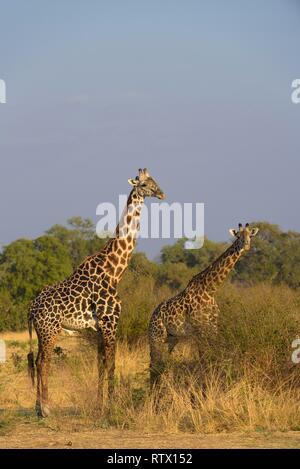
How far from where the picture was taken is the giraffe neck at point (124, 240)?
11.4 meters

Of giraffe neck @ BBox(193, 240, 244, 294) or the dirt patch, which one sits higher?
giraffe neck @ BBox(193, 240, 244, 294)

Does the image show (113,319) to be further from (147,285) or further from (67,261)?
(67,261)

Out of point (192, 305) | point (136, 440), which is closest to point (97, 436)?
point (136, 440)

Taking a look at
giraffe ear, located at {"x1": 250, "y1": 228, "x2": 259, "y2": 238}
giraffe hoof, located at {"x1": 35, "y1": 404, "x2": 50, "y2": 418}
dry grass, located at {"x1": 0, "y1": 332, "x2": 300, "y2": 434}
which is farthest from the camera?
giraffe ear, located at {"x1": 250, "y1": 228, "x2": 259, "y2": 238}

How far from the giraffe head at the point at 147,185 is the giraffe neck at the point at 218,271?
1.34 metres

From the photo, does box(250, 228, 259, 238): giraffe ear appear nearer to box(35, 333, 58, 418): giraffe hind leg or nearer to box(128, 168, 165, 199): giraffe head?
box(128, 168, 165, 199): giraffe head

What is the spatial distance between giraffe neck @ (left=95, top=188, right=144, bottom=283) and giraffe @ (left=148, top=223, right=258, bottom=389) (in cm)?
108

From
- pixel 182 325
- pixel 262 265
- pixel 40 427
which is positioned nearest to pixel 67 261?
pixel 262 265

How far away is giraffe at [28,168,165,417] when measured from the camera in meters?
11.0

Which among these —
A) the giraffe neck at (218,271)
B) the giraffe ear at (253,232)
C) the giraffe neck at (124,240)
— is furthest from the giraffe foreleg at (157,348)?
the giraffe ear at (253,232)

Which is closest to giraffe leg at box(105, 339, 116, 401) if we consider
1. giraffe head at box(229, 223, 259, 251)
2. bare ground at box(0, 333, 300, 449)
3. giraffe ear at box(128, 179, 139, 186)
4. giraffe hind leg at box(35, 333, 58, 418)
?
bare ground at box(0, 333, 300, 449)

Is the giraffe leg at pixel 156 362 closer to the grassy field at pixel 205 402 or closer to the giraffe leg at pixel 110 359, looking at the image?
the grassy field at pixel 205 402

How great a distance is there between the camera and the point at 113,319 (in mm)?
11125
